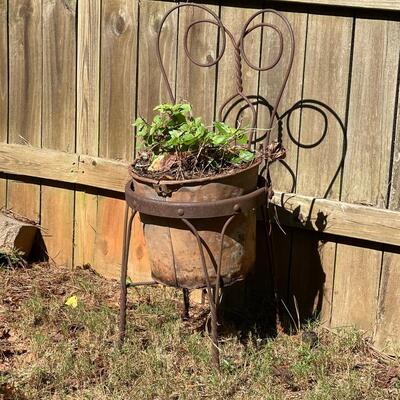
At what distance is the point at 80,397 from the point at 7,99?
217 cm

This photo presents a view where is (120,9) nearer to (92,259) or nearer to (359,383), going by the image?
(92,259)

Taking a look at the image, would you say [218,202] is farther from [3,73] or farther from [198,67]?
[3,73]

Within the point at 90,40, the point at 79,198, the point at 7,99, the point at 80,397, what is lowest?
the point at 80,397

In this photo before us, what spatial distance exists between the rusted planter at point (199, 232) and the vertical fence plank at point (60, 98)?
4.16 ft

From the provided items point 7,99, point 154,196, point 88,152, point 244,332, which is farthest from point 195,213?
point 7,99

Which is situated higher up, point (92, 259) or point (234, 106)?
point (234, 106)

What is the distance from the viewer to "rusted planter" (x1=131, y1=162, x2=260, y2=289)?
13.5 ft

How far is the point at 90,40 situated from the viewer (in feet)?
17.1

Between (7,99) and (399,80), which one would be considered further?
(7,99)

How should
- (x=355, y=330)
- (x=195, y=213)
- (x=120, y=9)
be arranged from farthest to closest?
(x=120, y=9) < (x=355, y=330) < (x=195, y=213)

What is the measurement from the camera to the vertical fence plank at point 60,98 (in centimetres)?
532

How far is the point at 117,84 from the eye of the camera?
5164 millimetres

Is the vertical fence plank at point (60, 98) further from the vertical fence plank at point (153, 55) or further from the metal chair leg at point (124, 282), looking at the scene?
the metal chair leg at point (124, 282)

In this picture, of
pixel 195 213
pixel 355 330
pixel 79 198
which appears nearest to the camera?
pixel 195 213
